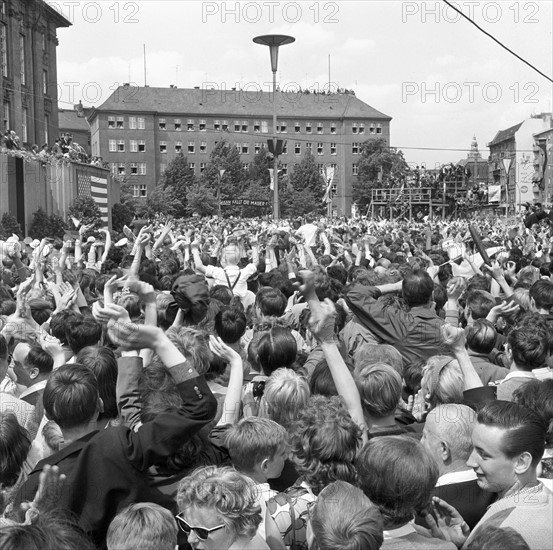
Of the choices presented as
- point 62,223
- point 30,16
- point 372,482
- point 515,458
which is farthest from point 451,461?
point 30,16

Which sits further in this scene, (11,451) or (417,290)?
(417,290)

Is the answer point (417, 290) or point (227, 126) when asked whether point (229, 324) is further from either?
point (227, 126)

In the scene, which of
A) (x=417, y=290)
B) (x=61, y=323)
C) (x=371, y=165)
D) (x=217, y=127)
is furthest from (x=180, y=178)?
(x=61, y=323)

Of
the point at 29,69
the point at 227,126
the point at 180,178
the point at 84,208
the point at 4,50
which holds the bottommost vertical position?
the point at 84,208

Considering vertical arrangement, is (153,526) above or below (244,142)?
below

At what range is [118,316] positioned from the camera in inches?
134

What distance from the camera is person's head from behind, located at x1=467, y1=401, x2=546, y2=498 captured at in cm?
306

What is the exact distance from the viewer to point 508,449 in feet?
10.1

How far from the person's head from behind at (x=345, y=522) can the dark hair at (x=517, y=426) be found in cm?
69

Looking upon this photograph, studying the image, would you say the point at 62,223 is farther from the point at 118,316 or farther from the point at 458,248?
the point at 118,316

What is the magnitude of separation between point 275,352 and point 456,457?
1.54 m

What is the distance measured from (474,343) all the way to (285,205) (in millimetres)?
91021

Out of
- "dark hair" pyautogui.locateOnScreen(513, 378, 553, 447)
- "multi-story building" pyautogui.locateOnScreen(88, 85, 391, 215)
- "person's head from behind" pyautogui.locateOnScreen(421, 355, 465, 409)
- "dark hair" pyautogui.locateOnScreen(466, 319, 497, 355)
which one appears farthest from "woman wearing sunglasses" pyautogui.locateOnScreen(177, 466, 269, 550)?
"multi-story building" pyautogui.locateOnScreen(88, 85, 391, 215)

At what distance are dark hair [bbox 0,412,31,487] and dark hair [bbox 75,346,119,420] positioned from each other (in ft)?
1.91
